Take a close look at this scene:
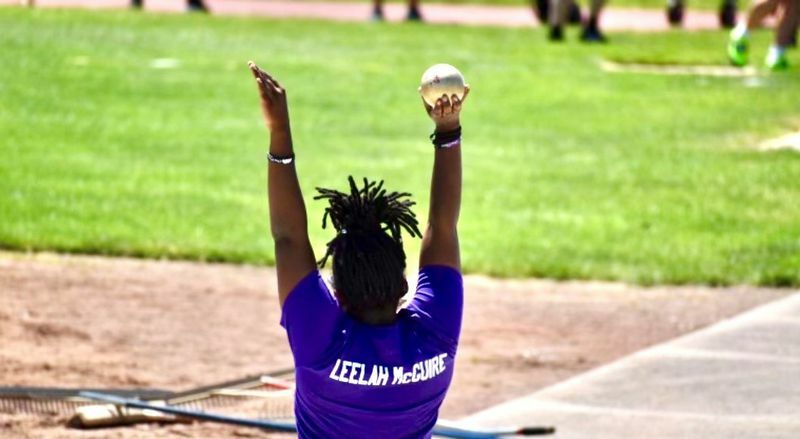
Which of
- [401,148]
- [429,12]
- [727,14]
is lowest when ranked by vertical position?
[429,12]

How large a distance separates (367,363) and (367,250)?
0.34m

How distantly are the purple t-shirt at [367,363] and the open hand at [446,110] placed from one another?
540 mm

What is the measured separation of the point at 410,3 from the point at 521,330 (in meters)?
22.8

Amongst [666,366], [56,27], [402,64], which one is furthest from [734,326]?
[56,27]

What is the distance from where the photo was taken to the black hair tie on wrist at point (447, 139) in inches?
200

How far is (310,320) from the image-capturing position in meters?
4.66

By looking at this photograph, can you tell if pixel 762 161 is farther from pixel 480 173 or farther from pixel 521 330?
pixel 521 330

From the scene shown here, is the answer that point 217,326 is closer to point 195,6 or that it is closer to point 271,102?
point 271,102

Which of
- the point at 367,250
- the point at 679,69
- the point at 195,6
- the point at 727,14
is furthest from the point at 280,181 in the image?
the point at 727,14

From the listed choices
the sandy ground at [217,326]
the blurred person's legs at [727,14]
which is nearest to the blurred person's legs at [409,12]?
the blurred person's legs at [727,14]

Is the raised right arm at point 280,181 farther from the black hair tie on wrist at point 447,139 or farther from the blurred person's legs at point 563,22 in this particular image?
the blurred person's legs at point 563,22

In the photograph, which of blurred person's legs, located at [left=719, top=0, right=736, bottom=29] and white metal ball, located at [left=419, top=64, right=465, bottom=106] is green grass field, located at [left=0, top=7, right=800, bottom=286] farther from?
white metal ball, located at [left=419, top=64, right=465, bottom=106]

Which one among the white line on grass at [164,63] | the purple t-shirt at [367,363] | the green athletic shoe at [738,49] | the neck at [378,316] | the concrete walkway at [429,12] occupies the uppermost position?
the neck at [378,316]

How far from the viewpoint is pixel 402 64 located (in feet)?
81.9
